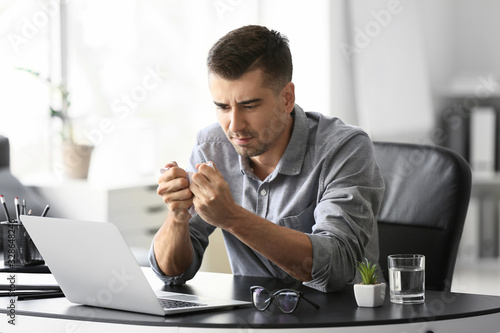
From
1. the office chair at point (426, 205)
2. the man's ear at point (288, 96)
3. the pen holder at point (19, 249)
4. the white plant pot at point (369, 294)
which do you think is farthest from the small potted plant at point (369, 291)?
the pen holder at point (19, 249)

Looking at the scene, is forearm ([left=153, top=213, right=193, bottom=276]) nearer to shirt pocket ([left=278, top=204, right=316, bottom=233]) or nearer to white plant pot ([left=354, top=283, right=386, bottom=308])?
shirt pocket ([left=278, top=204, right=316, bottom=233])

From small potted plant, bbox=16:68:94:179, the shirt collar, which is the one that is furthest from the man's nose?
small potted plant, bbox=16:68:94:179

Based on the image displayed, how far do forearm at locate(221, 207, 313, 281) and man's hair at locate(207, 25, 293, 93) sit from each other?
37cm

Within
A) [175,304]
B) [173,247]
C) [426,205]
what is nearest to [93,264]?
[175,304]

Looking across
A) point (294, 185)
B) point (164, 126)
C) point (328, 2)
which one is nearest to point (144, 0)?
point (164, 126)

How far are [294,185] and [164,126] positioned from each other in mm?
2582

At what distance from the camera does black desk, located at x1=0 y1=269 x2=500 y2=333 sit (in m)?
1.21

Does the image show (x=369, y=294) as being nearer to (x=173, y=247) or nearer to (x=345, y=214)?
(x=345, y=214)

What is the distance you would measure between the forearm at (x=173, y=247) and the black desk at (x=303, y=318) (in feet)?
0.89

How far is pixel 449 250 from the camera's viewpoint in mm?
1804

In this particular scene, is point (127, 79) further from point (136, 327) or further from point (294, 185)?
point (136, 327)

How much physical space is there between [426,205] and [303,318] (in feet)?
2.37

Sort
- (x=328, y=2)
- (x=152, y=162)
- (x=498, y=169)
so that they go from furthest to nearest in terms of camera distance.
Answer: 1. (x=152, y=162)
2. (x=328, y=2)
3. (x=498, y=169)

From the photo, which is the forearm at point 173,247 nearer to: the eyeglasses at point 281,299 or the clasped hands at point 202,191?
the clasped hands at point 202,191
